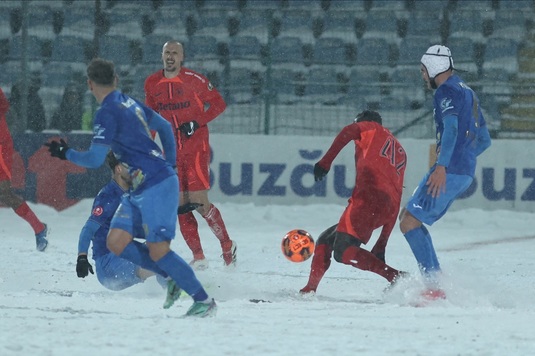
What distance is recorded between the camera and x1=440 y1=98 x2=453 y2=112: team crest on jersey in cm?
797

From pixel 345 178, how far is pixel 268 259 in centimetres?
442

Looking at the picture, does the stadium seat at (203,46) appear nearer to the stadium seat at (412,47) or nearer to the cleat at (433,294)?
the stadium seat at (412,47)

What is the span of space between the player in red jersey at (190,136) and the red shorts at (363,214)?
2.28 metres

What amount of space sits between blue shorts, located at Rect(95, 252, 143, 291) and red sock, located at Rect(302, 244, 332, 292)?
1272 millimetres

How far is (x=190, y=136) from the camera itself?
33.7 feet

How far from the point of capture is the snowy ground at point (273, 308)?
19.3 ft

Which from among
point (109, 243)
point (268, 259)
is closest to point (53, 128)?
point (268, 259)

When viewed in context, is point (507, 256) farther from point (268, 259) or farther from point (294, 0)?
point (294, 0)

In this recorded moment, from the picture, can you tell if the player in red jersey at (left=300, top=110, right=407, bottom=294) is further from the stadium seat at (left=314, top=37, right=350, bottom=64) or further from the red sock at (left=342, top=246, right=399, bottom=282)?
the stadium seat at (left=314, top=37, right=350, bottom=64)

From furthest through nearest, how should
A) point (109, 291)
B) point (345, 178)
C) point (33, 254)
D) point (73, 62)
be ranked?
point (73, 62) → point (345, 178) → point (33, 254) → point (109, 291)

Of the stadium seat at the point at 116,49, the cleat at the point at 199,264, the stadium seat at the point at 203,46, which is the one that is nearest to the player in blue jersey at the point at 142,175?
the cleat at the point at 199,264

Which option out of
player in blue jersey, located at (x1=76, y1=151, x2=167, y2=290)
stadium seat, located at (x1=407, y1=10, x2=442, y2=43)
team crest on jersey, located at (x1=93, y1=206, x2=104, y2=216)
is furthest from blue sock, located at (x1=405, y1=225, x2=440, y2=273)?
stadium seat, located at (x1=407, y1=10, x2=442, y2=43)

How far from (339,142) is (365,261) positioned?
89 cm

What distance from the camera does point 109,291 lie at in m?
8.75
